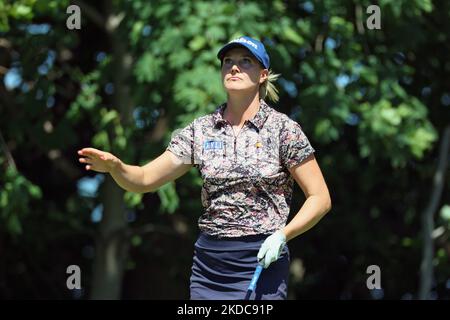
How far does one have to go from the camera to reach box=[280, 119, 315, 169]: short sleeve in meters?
4.03

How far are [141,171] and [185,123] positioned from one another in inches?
155

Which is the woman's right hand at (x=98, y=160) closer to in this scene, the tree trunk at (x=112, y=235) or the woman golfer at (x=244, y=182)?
the woman golfer at (x=244, y=182)

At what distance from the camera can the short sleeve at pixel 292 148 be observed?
403 cm

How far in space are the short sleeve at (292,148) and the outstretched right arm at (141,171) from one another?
442 mm

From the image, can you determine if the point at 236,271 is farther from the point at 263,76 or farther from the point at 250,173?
the point at 263,76

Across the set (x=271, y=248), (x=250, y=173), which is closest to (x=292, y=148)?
(x=250, y=173)

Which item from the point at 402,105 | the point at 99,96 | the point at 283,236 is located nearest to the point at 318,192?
the point at 283,236

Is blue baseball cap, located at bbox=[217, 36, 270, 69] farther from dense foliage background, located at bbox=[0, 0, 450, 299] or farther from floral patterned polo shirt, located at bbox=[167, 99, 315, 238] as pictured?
dense foliage background, located at bbox=[0, 0, 450, 299]

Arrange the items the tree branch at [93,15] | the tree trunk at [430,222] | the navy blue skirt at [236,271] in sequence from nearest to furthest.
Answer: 1. the navy blue skirt at [236,271]
2. the tree trunk at [430,222]
3. the tree branch at [93,15]

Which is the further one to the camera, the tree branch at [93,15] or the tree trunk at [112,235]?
the tree branch at [93,15]

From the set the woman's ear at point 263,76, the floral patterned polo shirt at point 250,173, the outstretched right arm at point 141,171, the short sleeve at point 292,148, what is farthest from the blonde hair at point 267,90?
the outstretched right arm at point 141,171

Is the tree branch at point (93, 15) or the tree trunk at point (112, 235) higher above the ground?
the tree branch at point (93, 15)

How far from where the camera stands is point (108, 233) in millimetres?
10266
